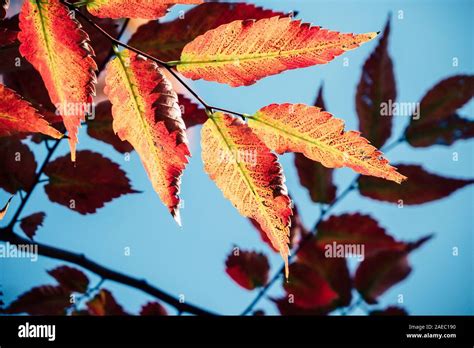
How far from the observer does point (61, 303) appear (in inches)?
24.7

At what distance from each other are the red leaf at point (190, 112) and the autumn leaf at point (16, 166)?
0.18 meters

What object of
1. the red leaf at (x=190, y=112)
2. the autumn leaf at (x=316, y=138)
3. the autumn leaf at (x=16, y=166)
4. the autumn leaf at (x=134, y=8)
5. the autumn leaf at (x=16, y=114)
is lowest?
the autumn leaf at (x=316, y=138)

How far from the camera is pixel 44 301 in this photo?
24.7 inches

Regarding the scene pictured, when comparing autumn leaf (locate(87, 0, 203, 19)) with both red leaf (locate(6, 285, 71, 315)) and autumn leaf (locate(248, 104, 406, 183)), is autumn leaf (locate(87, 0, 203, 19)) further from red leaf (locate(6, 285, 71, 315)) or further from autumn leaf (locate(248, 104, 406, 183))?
red leaf (locate(6, 285, 71, 315))

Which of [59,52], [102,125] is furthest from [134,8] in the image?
[102,125]

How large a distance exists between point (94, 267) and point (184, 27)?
0.25 meters

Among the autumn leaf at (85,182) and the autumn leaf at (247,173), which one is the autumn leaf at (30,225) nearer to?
the autumn leaf at (85,182)

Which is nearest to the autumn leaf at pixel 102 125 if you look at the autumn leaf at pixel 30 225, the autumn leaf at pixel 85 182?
the autumn leaf at pixel 85 182

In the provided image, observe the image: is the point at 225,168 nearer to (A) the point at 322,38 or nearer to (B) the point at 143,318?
(A) the point at 322,38

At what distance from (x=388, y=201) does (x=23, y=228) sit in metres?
0.45

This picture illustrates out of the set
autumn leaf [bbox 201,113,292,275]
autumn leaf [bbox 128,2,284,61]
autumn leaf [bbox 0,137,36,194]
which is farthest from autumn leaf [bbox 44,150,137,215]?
autumn leaf [bbox 201,113,292,275]

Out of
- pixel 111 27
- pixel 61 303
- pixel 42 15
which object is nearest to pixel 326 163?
pixel 42 15

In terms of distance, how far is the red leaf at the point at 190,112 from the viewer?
446 mm

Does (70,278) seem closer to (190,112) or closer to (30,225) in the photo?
(30,225)
